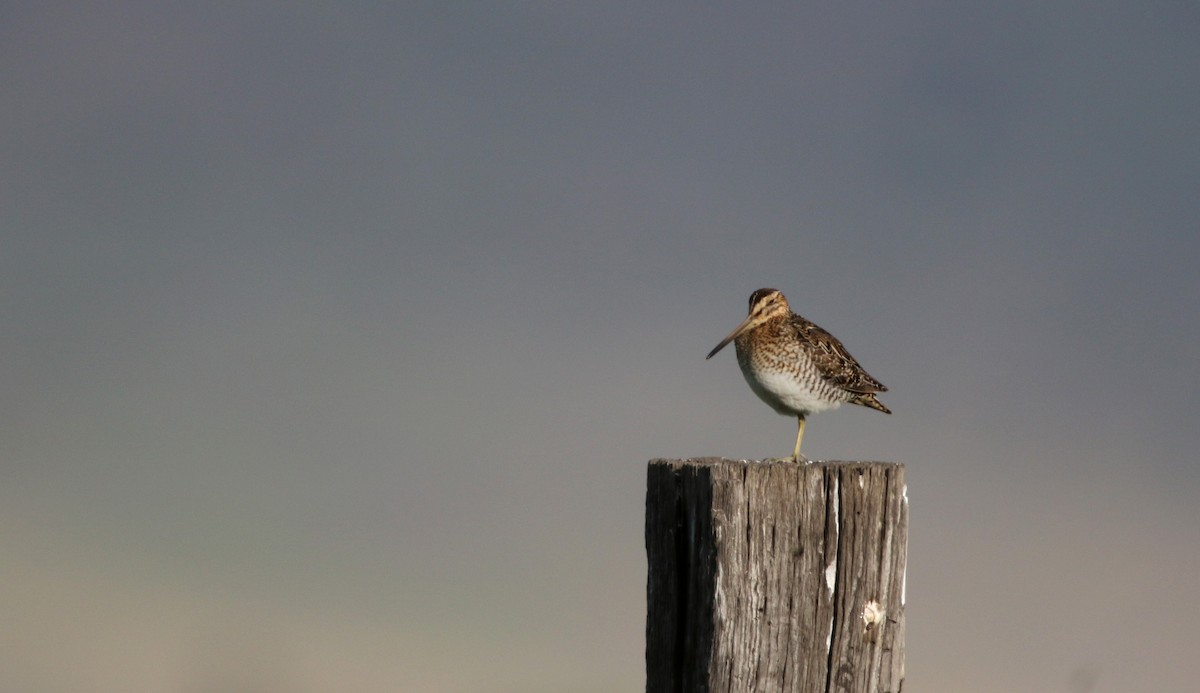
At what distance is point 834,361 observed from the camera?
394 inches

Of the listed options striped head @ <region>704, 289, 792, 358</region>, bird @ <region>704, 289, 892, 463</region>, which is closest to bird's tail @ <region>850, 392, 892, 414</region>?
bird @ <region>704, 289, 892, 463</region>

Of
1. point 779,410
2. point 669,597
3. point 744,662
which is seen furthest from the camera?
point 779,410

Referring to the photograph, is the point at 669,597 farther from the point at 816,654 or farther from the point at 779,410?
the point at 779,410

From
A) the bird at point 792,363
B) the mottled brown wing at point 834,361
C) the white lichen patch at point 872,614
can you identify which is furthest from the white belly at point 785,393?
the white lichen patch at point 872,614

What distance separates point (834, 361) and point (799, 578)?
525cm

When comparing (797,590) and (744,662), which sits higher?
(797,590)

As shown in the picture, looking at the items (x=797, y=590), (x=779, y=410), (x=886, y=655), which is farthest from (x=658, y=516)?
(x=779, y=410)

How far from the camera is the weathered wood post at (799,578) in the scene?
16.2 ft

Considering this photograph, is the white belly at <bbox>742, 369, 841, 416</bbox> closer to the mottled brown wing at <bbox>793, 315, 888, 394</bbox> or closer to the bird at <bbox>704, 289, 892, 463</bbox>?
the bird at <bbox>704, 289, 892, 463</bbox>

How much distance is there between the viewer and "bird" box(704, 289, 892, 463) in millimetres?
9617

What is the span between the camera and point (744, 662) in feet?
16.1

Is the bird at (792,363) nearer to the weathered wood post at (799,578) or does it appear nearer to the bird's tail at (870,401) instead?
the bird's tail at (870,401)

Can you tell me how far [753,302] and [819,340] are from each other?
2.19ft

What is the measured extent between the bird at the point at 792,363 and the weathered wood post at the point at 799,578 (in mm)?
4460
